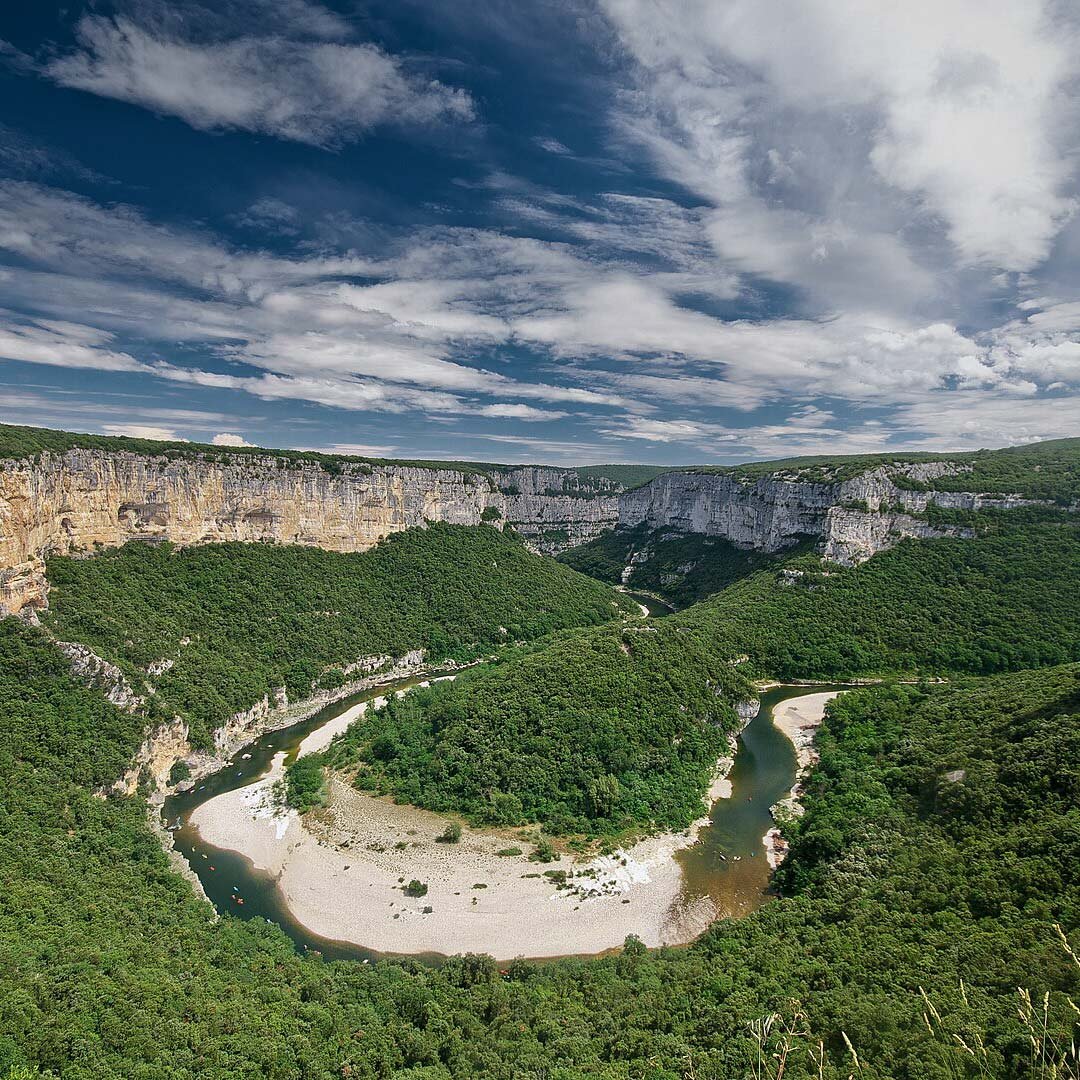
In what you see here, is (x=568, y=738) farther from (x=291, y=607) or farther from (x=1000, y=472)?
(x=1000, y=472)

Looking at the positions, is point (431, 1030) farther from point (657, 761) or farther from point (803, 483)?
point (803, 483)

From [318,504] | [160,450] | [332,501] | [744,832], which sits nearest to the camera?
[744,832]

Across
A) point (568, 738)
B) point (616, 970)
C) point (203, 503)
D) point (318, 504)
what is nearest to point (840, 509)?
point (568, 738)

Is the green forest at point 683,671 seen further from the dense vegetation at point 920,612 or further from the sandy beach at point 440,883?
the sandy beach at point 440,883

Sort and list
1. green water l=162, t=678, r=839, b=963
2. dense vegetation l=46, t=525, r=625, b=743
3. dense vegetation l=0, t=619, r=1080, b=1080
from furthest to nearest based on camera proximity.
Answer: dense vegetation l=46, t=525, r=625, b=743, green water l=162, t=678, r=839, b=963, dense vegetation l=0, t=619, r=1080, b=1080

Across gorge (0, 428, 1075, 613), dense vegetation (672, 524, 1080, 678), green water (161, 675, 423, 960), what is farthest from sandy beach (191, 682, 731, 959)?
dense vegetation (672, 524, 1080, 678)

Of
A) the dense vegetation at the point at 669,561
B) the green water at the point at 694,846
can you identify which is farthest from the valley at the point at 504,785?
the dense vegetation at the point at 669,561

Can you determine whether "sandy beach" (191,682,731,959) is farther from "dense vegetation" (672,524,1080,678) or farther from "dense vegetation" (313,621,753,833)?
"dense vegetation" (672,524,1080,678)
